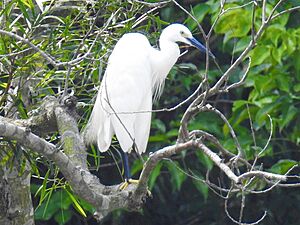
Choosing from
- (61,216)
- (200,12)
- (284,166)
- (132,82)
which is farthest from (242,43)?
(61,216)

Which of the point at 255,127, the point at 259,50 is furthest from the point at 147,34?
the point at 255,127

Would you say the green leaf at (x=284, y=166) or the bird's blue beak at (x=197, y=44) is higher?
the bird's blue beak at (x=197, y=44)

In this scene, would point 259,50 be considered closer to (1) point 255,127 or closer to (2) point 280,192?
(1) point 255,127

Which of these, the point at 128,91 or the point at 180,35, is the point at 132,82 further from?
the point at 180,35

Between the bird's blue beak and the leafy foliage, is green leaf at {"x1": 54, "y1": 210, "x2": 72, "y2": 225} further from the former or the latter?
the bird's blue beak

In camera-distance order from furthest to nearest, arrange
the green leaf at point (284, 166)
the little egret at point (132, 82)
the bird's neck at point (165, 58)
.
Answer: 1. the green leaf at point (284, 166)
2. the bird's neck at point (165, 58)
3. the little egret at point (132, 82)

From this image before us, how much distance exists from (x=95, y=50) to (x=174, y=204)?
180 centimetres

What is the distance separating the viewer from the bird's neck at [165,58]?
9.68 feet

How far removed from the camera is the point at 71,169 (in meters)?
2.18

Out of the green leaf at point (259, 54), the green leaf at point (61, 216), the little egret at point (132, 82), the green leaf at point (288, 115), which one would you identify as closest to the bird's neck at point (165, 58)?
the little egret at point (132, 82)

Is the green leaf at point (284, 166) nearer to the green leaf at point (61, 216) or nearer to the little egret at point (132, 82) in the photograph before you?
the little egret at point (132, 82)

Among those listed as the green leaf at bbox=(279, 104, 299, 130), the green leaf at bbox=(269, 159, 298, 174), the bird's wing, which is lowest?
the green leaf at bbox=(269, 159, 298, 174)

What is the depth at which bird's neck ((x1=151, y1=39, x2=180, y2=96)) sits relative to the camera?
2.95 meters

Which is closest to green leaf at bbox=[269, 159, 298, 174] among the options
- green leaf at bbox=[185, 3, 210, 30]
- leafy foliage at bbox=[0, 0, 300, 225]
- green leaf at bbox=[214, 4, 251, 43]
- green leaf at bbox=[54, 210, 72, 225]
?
leafy foliage at bbox=[0, 0, 300, 225]
